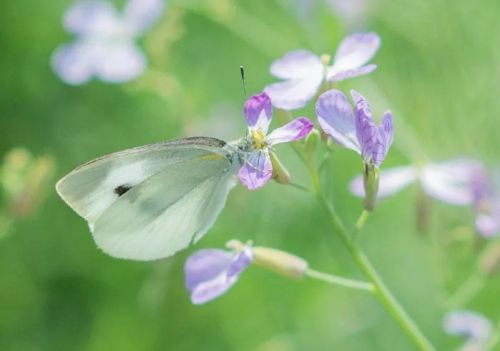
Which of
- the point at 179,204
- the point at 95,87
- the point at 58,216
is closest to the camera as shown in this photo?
the point at 179,204

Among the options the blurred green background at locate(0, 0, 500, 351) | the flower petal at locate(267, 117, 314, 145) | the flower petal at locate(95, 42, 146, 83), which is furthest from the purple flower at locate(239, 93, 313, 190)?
the flower petal at locate(95, 42, 146, 83)

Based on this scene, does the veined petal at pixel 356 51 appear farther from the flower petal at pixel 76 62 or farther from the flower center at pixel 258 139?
the flower petal at pixel 76 62

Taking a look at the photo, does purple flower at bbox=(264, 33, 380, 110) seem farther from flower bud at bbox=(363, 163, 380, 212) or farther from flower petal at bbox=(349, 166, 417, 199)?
flower petal at bbox=(349, 166, 417, 199)

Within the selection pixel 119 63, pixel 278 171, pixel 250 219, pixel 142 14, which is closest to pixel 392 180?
pixel 278 171

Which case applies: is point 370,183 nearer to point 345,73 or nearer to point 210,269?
point 345,73

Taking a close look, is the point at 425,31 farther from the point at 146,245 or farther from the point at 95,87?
the point at 146,245

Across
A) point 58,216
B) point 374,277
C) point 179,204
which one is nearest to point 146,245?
point 179,204
